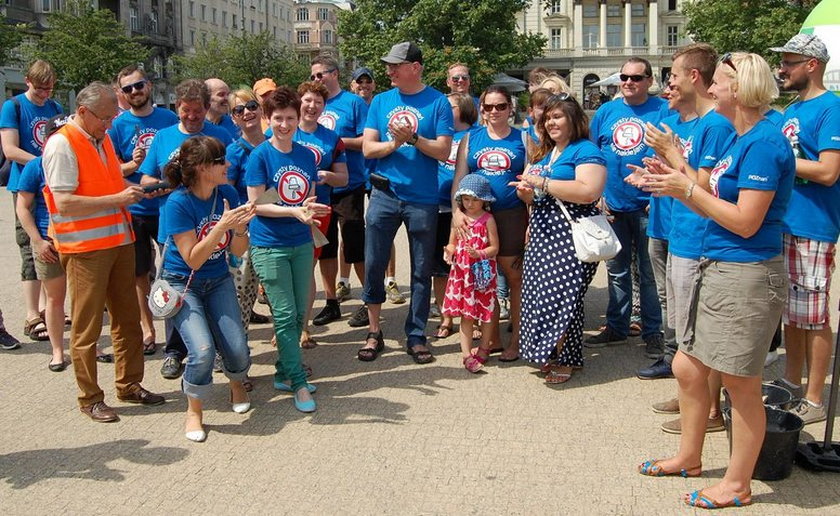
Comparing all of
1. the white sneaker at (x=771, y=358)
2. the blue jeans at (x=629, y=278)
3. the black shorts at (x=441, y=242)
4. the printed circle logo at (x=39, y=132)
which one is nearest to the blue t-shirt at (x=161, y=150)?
the printed circle logo at (x=39, y=132)

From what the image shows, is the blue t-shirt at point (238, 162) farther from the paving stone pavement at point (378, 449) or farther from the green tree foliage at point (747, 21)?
the green tree foliage at point (747, 21)

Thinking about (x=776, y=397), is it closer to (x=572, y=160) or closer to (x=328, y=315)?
(x=572, y=160)

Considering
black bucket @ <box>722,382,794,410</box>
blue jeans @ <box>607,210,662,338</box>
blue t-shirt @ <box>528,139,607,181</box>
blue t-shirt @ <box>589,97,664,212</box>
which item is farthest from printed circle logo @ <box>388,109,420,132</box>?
black bucket @ <box>722,382,794,410</box>

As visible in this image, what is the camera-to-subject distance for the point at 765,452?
384cm

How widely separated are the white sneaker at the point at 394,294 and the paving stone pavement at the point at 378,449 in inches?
77.3

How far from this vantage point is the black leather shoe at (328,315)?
715 cm

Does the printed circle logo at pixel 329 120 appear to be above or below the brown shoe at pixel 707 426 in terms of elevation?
above

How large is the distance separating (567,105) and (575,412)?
2.06 meters

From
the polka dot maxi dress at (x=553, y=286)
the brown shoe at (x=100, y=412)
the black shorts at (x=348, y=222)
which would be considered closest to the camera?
the brown shoe at (x=100, y=412)

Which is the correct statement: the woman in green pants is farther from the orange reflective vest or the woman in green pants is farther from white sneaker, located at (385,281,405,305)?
white sneaker, located at (385,281,405,305)

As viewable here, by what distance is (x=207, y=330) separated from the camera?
4.63 m

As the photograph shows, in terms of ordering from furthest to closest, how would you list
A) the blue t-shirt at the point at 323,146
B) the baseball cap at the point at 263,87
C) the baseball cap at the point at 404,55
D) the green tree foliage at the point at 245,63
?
the green tree foliage at the point at 245,63 → the baseball cap at the point at 263,87 → the blue t-shirt at the point at 323,146 → the baseball cap at the point at 404,55

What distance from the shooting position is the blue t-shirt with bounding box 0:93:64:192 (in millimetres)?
6539

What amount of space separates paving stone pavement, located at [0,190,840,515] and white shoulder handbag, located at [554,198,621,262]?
95cm
